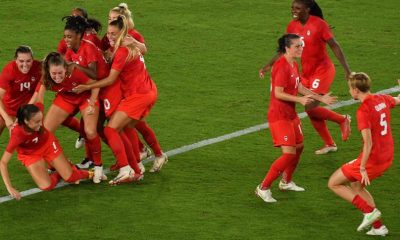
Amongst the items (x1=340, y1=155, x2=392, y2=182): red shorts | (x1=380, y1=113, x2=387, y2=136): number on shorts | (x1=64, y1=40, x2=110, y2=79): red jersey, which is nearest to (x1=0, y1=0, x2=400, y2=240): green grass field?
(x1=340, y1=155, x2=392, y2=182): red shorts

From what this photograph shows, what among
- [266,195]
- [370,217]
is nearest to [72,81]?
[266,195]

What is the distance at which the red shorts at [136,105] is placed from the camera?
12.1 meters

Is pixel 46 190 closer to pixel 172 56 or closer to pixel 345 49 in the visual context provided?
pixel 172 56

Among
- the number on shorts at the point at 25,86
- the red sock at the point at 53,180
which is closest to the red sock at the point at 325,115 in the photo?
the red sock at the point at 53,180

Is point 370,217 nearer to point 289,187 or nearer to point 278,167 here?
point 278,167

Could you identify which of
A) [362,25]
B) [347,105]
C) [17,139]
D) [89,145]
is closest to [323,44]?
[347,105]

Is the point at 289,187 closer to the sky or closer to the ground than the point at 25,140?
closer to the ground

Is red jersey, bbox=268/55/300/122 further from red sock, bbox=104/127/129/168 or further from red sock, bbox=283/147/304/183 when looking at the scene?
red sock, bbox=104/127/129/168

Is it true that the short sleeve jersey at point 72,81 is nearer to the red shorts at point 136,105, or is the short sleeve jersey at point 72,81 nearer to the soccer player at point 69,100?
the soccer player at point 69,100

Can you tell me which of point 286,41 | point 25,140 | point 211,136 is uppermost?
point 286,41

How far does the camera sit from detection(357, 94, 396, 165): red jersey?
10430mm

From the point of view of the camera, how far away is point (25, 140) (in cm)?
1170

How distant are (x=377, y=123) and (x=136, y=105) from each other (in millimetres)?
2933

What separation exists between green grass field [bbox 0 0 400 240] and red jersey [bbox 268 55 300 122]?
927 mm
